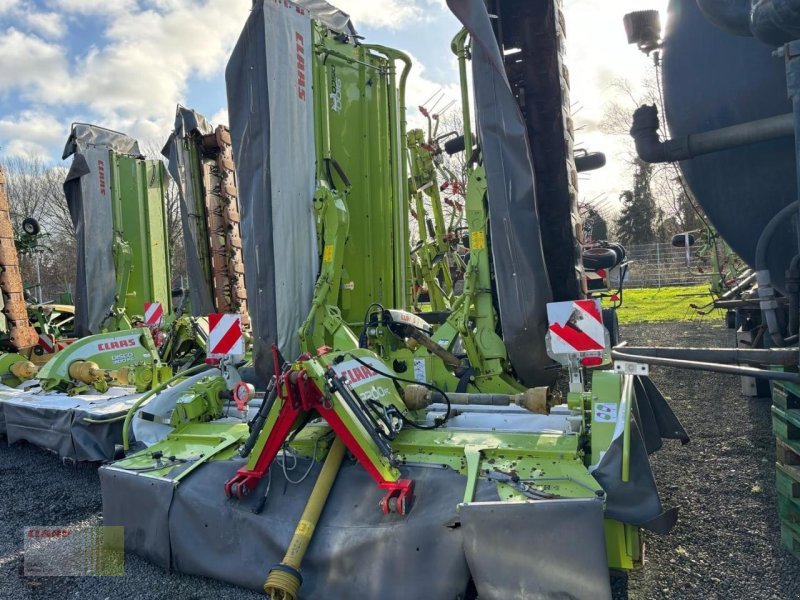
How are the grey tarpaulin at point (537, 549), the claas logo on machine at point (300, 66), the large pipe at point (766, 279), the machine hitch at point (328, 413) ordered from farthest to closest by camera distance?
the claas logo on machine at point (300, 66) < the machine hitch at point (328, 413) < the large pipe at point (766, 279) < the grey tarpaulin at point (537, 549)

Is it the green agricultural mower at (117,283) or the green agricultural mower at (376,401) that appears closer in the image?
the green agricultural mower at (376,401)

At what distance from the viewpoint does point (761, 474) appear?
3645mm

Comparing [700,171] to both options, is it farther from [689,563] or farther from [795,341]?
[689,563]

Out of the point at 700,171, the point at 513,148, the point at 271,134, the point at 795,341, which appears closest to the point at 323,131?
the point at 271,134

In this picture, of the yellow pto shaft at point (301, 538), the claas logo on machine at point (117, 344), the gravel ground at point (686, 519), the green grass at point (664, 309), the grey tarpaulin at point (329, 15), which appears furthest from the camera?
the green grass at point (664, 309)

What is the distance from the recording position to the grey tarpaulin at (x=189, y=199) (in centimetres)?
721

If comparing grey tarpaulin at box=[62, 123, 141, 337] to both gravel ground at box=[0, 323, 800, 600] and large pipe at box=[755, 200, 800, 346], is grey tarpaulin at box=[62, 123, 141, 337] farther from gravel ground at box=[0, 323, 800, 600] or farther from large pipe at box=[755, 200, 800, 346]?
large pipe at box=[755, 200, 800, 346]

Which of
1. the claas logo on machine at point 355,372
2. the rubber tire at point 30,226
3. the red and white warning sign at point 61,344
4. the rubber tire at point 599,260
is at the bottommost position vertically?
the red and white warning sign at point 61,344

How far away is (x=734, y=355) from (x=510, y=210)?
1840 millimetres

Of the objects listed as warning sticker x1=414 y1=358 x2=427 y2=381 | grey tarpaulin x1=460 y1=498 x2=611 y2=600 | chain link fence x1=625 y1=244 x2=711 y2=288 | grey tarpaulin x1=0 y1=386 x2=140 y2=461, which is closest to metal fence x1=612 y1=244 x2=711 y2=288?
chain link fence x1=625 y1=244 x2=711 y2=288

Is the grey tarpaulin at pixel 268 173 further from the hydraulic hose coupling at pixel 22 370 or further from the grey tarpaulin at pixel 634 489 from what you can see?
the hydraulic hose coupling at pixel 22 370

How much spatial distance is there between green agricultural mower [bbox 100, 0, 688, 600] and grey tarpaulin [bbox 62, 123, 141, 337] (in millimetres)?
4392

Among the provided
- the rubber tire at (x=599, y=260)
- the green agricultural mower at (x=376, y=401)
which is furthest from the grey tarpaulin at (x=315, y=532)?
the rubber tire at (x=599, y=260)

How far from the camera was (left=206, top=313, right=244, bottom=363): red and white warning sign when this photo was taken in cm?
385
